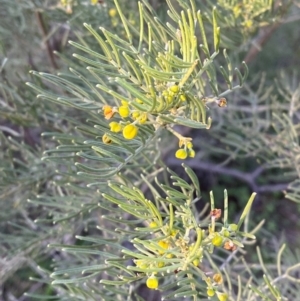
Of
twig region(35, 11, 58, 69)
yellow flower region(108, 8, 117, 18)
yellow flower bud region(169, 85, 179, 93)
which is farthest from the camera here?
twig region(35, 11, 58, 69)

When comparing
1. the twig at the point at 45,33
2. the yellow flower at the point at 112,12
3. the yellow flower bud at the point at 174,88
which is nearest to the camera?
the yellow flower bud at the point at 174,88

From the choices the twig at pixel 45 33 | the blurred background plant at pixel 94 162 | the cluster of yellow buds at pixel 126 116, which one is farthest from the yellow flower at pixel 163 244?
the twig at pixel 45 33

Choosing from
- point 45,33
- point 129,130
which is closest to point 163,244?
point 129,130

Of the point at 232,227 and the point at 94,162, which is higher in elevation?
the point at 232,227

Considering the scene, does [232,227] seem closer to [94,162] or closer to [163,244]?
[163,244]

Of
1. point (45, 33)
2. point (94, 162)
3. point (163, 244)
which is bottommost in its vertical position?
point (94, 162)

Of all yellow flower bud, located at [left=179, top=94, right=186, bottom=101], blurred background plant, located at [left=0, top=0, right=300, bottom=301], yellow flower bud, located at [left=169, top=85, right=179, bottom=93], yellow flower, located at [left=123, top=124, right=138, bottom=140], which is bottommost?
blurred background plant, located at [left=0, top=0, right=300, bottom=301]

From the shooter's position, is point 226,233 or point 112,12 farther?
point 112,12

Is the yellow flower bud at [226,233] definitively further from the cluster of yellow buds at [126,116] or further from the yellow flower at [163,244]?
the cluster of yellow buds at [126,116]

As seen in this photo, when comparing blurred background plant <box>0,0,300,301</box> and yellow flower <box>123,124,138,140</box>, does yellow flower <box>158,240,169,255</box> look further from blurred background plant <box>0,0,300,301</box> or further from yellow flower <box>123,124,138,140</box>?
yellow flower <box>123,124,138,140</box>

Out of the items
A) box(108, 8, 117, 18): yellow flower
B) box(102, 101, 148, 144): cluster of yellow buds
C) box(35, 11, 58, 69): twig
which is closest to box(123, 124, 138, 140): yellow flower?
box(102, 101, 148, 144): cluster of yellow buds

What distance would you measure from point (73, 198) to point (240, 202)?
1.40m

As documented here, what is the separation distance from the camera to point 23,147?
1129 mm

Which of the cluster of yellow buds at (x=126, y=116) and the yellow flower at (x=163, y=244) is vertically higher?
the cluster of yellow buds at (x=126, y=116)
